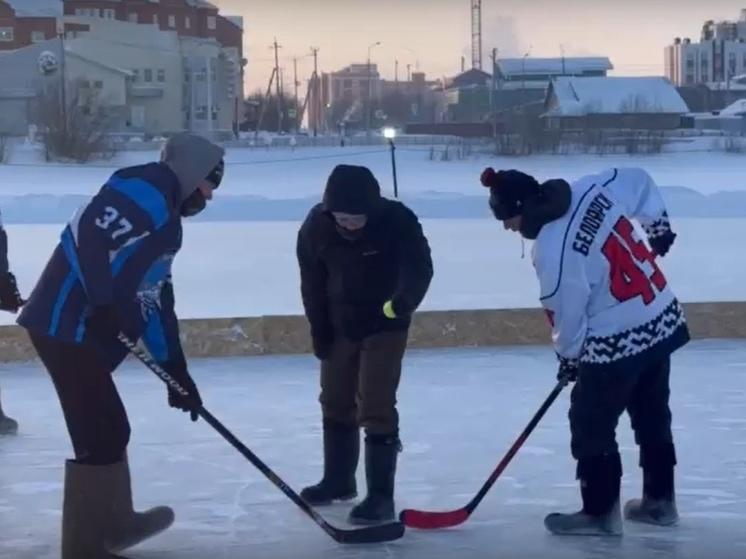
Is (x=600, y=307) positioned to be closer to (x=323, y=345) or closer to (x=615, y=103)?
(x=323, y=345)

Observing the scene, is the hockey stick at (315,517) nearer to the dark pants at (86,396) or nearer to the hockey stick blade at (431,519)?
the hockey stick blade at (431,519)

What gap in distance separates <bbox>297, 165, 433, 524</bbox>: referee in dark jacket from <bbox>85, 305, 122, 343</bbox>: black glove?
0.76 metres

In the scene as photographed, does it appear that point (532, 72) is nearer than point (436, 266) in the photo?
No

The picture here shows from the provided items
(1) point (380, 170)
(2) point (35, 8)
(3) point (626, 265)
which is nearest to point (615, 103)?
(2) point (35, 8)

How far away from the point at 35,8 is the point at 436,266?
43.8 meters

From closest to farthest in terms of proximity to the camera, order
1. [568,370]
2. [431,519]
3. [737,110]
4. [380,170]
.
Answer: [568,370] < [431,519] < [380,170] < [737,110]

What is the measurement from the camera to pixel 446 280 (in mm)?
9812

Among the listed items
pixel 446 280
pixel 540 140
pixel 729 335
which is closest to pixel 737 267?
pixel 446 280

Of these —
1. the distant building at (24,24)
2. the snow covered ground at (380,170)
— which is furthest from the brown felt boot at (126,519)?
the distant building at (24,24)

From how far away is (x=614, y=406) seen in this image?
155 inches

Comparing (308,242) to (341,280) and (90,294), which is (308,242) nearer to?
(341,280)

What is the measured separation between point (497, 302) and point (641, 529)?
4.51 m

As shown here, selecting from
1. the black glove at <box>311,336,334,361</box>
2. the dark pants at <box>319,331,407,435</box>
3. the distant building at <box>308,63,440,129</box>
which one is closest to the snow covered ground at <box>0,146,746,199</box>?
the black glove at <box>311,336,334,361</box>

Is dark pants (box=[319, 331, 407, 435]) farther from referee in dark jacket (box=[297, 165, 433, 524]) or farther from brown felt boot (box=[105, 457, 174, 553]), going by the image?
brown felt boot (box=[105, 457, 174, 553])
